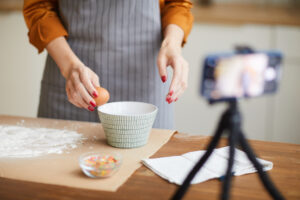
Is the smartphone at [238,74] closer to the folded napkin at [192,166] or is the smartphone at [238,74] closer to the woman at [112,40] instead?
the folded napkin at [192,166]

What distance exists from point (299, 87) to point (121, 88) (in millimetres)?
1600

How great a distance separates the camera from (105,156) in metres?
0.84

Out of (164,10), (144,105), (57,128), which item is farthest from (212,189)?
(164,10)

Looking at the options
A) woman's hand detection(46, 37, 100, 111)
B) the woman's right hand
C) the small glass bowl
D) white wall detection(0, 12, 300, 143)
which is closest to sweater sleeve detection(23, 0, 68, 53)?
woman's hand detection(46, 37, 100, 111)

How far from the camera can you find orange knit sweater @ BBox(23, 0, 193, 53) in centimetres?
132

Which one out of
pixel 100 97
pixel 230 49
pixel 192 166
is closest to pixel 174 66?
pixel 100 97

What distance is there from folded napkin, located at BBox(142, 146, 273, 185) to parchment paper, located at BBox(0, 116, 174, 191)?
54 millimetres

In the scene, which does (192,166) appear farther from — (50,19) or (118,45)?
(50,19)

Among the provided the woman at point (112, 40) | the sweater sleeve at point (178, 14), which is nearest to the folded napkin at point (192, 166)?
the woman at point (112, 40)

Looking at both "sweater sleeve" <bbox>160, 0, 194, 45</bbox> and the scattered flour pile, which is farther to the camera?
"sweater sleeve" <bbox>160, 0, 194, 45</bbox>

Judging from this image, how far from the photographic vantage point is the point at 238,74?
21.0 inches

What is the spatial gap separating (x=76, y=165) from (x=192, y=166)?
268mm

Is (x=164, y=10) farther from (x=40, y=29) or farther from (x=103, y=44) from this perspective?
(x=40, y=29)

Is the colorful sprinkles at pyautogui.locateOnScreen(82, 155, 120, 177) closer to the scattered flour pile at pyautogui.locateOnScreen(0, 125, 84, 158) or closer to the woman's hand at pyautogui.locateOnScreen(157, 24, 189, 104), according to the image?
the scattered flour pile at pyautogui.locateOnScreen(0, 125, 84, 158)
